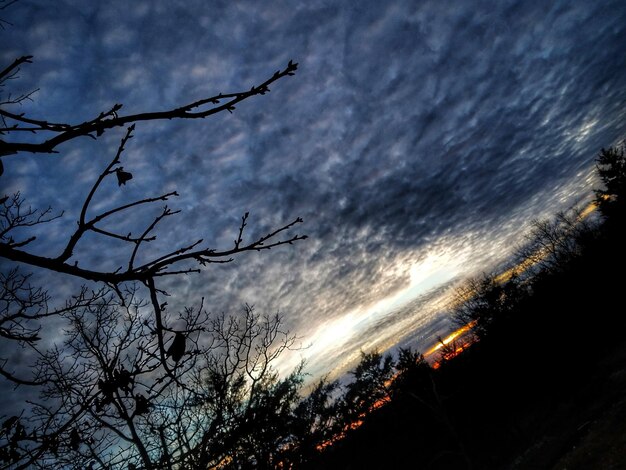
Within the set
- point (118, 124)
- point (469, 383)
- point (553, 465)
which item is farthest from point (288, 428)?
point (469, 383)

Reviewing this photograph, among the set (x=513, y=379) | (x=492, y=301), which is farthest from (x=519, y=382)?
(x=492, y=301)

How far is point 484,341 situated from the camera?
36.0 m

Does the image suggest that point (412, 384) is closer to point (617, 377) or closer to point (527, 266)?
point (617, 377)

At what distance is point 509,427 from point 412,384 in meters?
9.42

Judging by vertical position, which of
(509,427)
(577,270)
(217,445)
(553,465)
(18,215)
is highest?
(18,215)

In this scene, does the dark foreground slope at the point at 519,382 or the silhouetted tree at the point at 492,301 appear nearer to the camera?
the dark foreground slope at the point at 519,382

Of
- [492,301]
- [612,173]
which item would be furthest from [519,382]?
[612,173]

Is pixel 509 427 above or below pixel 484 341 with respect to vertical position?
below

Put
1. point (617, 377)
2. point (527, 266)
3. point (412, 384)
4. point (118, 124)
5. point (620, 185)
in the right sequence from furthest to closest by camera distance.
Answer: point (527, 266)
point (620, 185)
point (412, 384)
point (617, 377)
point (118, 124)

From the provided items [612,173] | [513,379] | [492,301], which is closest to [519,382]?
[513,379]

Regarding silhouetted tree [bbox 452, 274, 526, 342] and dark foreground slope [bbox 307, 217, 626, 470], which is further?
silhouetted tree [bbox 452, 274, 526, 342]

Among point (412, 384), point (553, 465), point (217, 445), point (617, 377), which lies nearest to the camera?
point (217, 445)

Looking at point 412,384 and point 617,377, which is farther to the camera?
point 412,384

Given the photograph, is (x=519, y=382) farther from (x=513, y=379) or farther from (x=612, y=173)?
(x=612, y=173)
